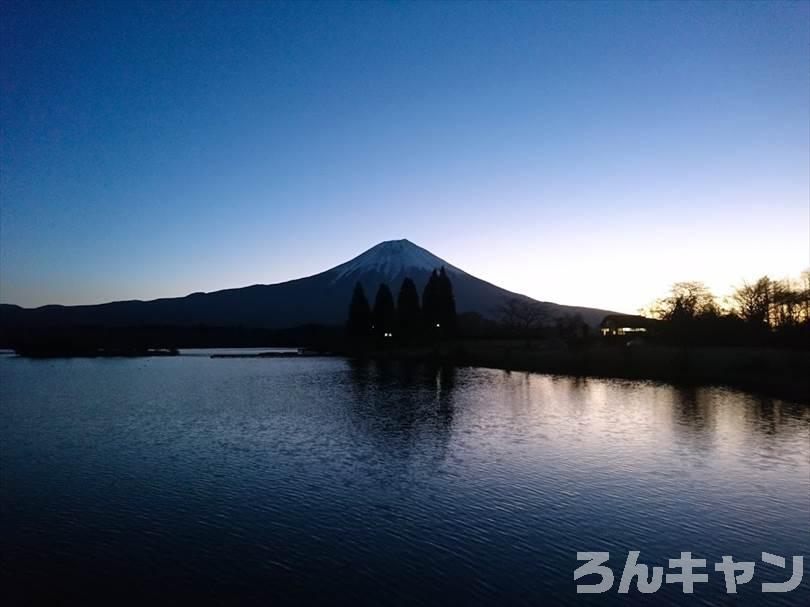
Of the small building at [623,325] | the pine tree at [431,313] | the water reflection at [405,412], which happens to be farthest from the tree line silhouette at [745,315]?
the pine tree at [431,313]

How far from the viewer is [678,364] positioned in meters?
37.2

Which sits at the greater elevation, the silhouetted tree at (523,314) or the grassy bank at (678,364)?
the silhouetted tree at (523,314)

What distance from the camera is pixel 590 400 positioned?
27516 millimetres

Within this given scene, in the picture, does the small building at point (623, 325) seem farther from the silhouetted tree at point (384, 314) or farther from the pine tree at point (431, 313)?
the silhouetted tree at point (384, 314)

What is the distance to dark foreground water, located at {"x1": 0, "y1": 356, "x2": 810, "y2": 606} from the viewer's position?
7418mm

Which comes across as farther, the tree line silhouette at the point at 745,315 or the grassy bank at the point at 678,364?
the tree line silhouette at the point at 745,315

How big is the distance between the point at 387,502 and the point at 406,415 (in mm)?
11223

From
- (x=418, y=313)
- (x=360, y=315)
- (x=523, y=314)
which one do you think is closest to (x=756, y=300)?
(x=418, y=313)

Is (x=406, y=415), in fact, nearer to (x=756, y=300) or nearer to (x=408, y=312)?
(x=756, y=300)

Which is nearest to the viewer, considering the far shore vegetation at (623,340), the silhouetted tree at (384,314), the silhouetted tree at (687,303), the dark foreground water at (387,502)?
the dark foreground water at (387,502)

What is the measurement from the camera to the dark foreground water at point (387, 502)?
7.42m

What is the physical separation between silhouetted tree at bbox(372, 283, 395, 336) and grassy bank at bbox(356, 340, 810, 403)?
13.6 meters

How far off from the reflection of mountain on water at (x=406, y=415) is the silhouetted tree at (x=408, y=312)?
30624mm

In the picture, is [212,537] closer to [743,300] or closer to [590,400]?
[590,400]
